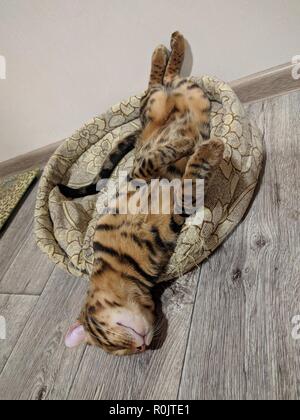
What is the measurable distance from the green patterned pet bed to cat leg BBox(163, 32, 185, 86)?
0.12 m

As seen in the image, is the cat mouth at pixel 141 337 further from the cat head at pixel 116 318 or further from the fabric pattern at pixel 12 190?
the fabric pattern at pixel 12 190

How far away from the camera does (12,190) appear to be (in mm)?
2164

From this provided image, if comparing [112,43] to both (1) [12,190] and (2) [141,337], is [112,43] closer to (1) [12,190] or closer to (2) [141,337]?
(1) [12,190]

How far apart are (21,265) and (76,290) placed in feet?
1.24

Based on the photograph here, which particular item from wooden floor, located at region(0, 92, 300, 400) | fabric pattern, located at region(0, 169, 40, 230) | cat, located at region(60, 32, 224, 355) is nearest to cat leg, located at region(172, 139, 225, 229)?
cat, located at region(60, 32, 224, 355)

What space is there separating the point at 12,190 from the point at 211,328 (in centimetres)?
146

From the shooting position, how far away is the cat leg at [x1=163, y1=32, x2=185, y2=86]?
5.29 ft

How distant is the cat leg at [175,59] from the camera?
5.29 ft

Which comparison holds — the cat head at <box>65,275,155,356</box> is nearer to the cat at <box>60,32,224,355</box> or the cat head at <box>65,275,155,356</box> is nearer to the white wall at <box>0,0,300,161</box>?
the cat at <box>60,32,224,355</box>

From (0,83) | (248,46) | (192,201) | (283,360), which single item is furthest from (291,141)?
(0,83)

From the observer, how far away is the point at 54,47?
1.81m

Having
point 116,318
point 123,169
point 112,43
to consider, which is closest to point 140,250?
point 116,318

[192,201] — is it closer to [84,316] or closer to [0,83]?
[84,316]

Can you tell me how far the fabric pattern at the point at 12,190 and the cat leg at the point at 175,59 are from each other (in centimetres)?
97
